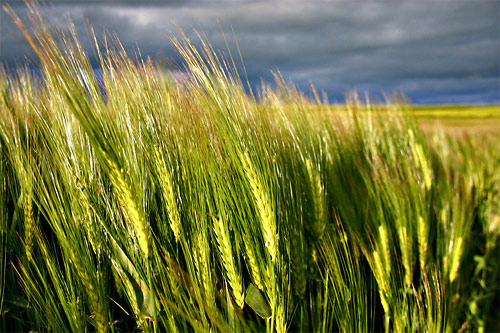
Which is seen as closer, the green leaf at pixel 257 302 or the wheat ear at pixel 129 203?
the wheat ear at pixel 129 203

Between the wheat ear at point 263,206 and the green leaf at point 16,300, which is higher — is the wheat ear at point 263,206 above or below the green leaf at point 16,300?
above

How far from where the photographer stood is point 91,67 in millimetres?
916

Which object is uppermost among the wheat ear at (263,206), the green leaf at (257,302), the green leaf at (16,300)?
the wheat ear at (263,206)

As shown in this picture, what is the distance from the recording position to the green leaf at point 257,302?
974 mm

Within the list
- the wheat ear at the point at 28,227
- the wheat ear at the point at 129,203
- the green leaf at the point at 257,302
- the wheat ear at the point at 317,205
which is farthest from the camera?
the wheat ear at the point at 317,205

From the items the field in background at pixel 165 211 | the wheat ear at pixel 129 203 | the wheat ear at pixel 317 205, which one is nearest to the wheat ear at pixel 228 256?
the field in background at pixel 165 211

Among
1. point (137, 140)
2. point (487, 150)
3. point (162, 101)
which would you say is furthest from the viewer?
point (487, 150)

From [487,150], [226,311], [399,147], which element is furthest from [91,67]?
[487,150]

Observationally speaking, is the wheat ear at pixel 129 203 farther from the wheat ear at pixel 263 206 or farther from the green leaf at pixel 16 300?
the green leaf at pixel 16 300

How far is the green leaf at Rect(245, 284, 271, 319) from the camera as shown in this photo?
3.20 ft

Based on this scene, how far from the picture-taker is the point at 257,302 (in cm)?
98

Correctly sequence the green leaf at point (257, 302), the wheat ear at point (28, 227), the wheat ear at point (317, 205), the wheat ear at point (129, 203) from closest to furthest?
the wheat ear at point (129, 203) → the green leaf at point (257, 302) → the wheat ear at point (28, 227) → the wheat ear at point (317, 205)

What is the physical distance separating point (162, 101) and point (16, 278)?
80 centimetres

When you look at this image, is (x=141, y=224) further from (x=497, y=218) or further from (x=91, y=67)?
(x=497, y=218)
